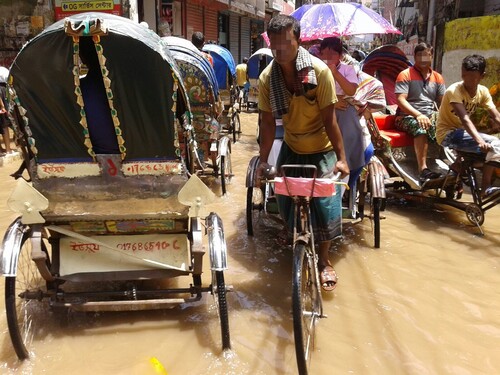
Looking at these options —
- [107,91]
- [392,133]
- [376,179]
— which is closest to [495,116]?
[392,133]

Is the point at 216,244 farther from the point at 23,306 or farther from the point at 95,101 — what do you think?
the point at 23,306

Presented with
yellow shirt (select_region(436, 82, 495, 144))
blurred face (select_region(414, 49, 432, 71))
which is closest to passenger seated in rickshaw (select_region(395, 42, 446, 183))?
blurred face (select_region(414, 49, 432, 71))

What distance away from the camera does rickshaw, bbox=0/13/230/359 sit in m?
2.70

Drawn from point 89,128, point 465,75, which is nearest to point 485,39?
point 465,75

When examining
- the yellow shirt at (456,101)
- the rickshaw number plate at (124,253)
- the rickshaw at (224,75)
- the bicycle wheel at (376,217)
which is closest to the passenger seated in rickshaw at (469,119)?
the yellow shirt at (456,101)

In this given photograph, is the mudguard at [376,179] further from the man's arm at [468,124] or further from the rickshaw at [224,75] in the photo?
the rickshaw at [224,75]

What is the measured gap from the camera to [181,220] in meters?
3.05

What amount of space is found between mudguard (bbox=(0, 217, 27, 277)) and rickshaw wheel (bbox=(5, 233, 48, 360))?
4cm

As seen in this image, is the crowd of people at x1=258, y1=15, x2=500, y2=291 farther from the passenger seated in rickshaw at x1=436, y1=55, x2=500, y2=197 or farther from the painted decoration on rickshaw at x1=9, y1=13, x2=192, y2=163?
the painted decoration on rickshaw at x1=9, y1=13, x2=192, y2=163

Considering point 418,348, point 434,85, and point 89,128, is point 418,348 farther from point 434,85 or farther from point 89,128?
point 434,85

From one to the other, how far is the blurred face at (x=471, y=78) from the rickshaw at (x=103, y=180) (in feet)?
10.1

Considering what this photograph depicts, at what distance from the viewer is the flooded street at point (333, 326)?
9.25ft

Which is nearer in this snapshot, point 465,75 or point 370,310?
point 370,310

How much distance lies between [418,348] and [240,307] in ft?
4.25
